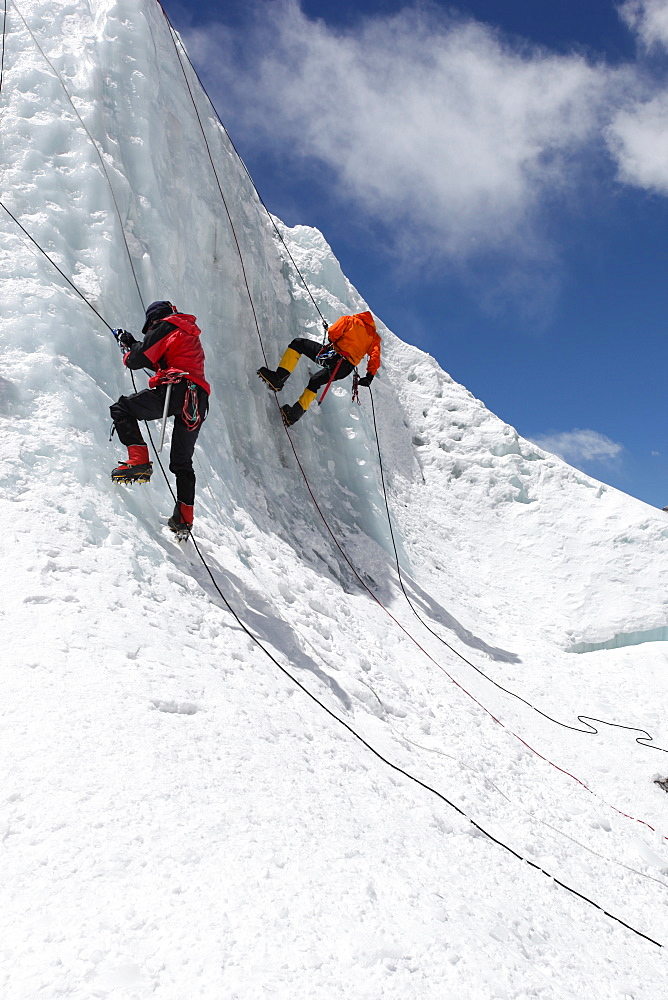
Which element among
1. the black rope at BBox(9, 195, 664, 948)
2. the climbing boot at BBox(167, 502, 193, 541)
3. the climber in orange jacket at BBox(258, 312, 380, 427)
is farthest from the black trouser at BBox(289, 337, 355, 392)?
the black rope at BBox(9, 195, 664, 948)

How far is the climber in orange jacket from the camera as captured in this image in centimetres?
743

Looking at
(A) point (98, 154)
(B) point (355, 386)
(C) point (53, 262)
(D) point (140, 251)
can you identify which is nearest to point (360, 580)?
(B) point (355, 386)

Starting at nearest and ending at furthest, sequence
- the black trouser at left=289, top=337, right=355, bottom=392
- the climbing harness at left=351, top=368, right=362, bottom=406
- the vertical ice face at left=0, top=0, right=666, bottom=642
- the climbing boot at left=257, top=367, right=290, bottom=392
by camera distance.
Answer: the vertical ice face at left=0, top=0, right=666, bottom=642
the black trouser at left=289, top=337, right=355, bottom=392
the climbing boot at left=257, top=367, right=290, bottom=392
the climbing harness at left=351, top=368, right=362, bottom=406

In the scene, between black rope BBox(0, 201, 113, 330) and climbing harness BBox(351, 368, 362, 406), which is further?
climbing harness BBox(351, 368, 362, 406)

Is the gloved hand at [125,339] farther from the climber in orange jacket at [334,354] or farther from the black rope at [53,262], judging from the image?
the climber in orange jacket at [334,354]

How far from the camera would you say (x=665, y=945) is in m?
3.42

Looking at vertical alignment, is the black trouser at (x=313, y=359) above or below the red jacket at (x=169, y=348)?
above

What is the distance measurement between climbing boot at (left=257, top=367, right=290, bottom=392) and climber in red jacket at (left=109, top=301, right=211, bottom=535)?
308cm

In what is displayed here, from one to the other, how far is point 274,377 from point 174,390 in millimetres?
3360

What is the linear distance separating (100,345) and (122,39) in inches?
154

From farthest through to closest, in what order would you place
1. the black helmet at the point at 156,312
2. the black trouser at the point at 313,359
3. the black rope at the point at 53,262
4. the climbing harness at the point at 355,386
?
the climbing harness at the point at 355,386 < the black trouser at the point at 313,359 < the black rope at the point at 53,262 < the black helmet at the point at 156,312

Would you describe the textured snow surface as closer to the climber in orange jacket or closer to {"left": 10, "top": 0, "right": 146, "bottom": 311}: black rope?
{"left": 10, "top": 0, "right": 146, "bottom": 311}: black rope

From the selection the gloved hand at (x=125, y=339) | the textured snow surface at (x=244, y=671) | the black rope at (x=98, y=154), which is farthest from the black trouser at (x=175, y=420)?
the black rope at (x=98, y=154)

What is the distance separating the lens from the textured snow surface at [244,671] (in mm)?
2035
